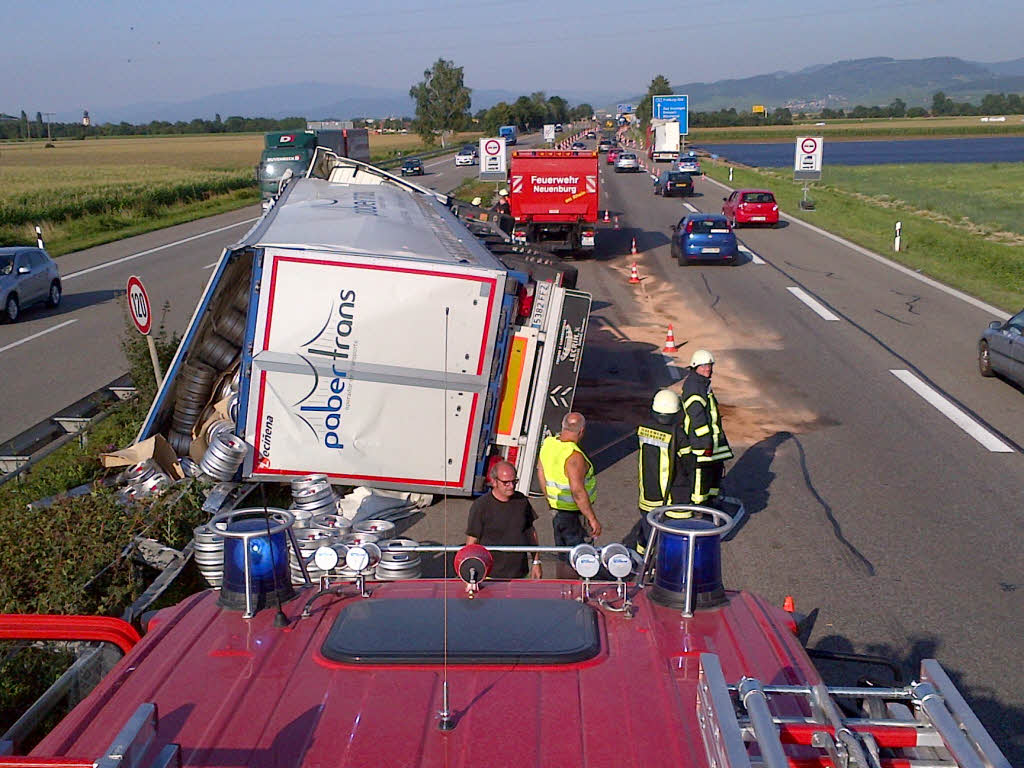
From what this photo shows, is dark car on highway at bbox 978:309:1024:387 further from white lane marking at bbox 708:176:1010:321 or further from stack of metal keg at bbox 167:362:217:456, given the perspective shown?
→ stack of metal keg at bbox 167:362:217:456

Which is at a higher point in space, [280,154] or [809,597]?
[280,154]

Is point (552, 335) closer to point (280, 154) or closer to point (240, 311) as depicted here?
point (240, 311)

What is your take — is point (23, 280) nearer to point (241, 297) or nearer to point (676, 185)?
point (241, 297)

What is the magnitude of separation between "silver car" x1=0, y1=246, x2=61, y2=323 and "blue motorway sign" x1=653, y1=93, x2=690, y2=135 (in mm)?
51139

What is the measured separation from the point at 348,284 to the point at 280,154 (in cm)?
3585

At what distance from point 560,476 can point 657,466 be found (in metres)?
0.98

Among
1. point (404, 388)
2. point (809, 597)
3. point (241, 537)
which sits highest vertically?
point (241, 537)

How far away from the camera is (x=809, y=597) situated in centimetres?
851

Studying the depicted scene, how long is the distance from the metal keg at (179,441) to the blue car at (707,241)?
19.2 m

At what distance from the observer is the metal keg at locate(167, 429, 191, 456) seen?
454 inches

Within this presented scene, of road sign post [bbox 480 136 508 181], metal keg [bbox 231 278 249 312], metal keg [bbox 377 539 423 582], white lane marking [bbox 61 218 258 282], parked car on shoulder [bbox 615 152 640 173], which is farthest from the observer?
parked car on shoulder [bbox 615 152 640 173]

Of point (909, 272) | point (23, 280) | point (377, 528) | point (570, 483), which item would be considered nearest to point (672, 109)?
point (909, 272)

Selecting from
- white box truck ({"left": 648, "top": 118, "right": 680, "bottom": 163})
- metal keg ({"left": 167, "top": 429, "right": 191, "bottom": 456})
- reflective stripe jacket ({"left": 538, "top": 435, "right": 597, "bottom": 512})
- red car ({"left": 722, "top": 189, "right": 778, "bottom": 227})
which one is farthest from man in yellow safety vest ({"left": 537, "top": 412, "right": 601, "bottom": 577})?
white box truck ({"left": 648, "top": 118, "right": 680, "bottom": 163})

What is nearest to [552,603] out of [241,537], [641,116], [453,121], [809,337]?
[241,537]
